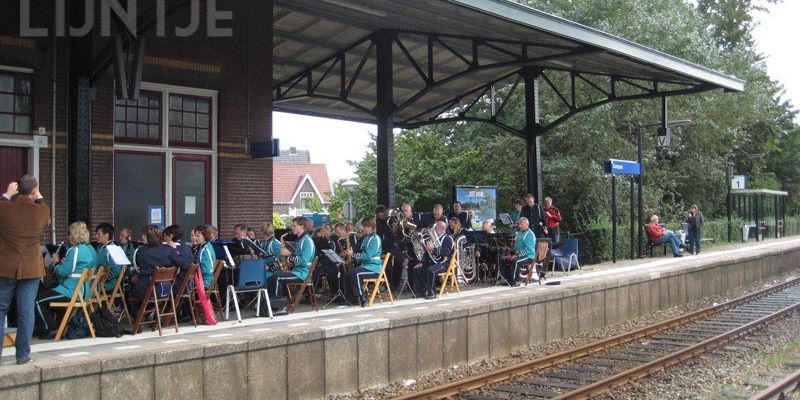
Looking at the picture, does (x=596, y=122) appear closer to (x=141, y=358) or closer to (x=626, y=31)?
(x=626, y=31)

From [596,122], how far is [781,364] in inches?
565

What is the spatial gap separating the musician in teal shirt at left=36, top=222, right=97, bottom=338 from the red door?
3.03m

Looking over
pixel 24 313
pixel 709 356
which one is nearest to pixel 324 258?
pixel 24 313

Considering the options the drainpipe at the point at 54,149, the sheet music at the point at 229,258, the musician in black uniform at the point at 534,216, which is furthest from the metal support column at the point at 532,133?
the drainpipe at the point at 54,149

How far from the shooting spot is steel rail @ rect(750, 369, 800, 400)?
25.7 ft

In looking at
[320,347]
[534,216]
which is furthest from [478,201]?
[320,347]

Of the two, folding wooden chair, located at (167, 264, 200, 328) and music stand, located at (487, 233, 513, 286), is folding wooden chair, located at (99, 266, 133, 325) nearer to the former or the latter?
folding wooden chair, located at (167, 264, 200, 328)

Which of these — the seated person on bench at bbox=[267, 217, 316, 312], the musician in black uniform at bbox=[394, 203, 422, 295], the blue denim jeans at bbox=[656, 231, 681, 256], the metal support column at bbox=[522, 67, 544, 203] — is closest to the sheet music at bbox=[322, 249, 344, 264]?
the seated person on bench at bbox=[267, 217, 316, 312]

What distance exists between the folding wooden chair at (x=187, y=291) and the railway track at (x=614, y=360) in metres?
2.74

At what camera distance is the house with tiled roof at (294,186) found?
69562 millimetres

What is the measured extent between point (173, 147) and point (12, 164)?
2.57 metres

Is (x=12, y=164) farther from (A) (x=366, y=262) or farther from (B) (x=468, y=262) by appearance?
(B) (x=468, y=262)

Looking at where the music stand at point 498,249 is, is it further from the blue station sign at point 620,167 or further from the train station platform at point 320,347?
the blue station sign at point 620,167

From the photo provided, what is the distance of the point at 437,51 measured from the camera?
17031mm
